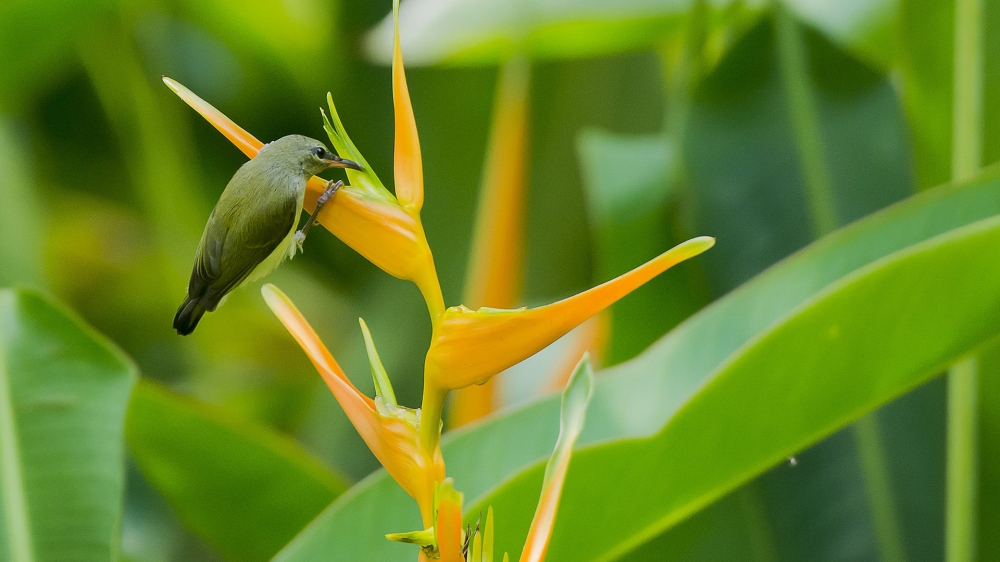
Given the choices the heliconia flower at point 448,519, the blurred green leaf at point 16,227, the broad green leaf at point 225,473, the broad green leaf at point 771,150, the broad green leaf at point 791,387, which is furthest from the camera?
the blurred green leaf at point 16,227

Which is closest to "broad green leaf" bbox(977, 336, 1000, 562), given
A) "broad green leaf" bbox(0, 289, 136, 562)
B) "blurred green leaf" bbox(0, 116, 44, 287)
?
"broad green leaf" bbox(0, 289, 136, 562)

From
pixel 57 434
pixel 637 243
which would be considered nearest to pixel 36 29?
pixel 57 434

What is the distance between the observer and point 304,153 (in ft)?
0.89

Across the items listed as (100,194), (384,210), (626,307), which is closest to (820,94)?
(626,307)

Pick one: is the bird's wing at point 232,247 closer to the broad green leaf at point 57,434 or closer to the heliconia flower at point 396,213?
the heliconia flower at point 396,213

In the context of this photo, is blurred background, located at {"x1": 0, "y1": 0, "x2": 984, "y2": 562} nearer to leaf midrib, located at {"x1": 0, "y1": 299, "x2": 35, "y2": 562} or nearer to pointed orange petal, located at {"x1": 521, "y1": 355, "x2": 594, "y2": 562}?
leaf midrib, located at {"x1": 0, "y1": 299, "x2": 35, "y2": 562}

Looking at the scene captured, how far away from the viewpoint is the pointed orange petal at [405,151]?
0.72 ft

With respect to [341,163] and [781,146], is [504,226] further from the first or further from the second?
[341,163]

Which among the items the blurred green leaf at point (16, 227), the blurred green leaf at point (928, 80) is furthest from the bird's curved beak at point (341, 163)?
the blurred green leaf at point (16, 227)

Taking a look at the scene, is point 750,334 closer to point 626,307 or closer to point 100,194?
point 626,307

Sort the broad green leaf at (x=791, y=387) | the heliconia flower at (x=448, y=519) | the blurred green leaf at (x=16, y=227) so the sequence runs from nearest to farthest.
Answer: the heliconia flower at (x=448, y=519), the broad green leaf at (x=791, y=387), the blurred green leaf at (x=16, y=227)

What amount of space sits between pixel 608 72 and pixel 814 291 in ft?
1.86

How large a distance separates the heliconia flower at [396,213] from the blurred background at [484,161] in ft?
1.03

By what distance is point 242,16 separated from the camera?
3.30 feet
